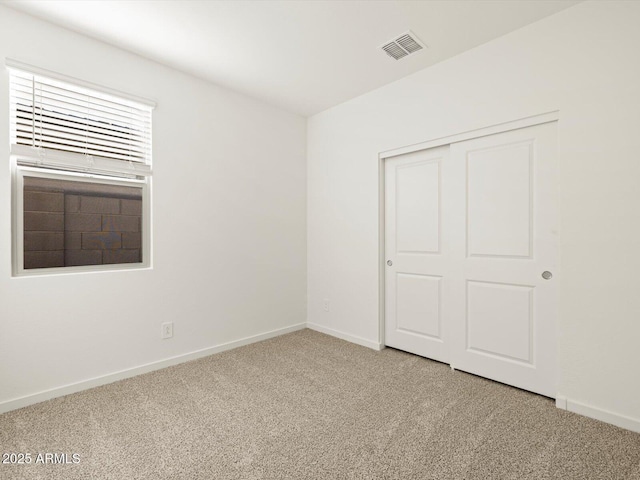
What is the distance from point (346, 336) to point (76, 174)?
9.35 ft

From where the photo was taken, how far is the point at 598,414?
1.97 meters

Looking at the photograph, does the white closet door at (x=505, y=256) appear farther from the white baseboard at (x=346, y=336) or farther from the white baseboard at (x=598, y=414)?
the white baseboard at (x=346, y=336)

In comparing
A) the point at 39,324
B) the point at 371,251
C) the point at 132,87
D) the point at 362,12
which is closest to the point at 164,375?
the point at 39,324

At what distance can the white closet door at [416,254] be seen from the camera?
288cm

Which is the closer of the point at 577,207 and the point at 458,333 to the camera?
the point at 577,207

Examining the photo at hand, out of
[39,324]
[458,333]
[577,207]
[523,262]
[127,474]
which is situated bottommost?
[127,474]

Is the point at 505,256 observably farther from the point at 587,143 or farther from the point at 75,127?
the point at 75,127

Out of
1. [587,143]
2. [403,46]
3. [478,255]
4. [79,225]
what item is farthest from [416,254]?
[79,225]

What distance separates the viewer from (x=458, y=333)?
2701 mm

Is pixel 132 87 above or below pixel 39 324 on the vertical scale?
above

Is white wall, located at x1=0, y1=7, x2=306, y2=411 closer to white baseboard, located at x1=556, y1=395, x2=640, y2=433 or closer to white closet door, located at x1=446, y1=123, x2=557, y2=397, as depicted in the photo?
white closet door, located at x1=446, y1=123, x2=557, y2=397

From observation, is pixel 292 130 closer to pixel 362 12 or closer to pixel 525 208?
pixel 362 12

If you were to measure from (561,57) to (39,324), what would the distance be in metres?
3.94

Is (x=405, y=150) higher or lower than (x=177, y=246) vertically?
higher
